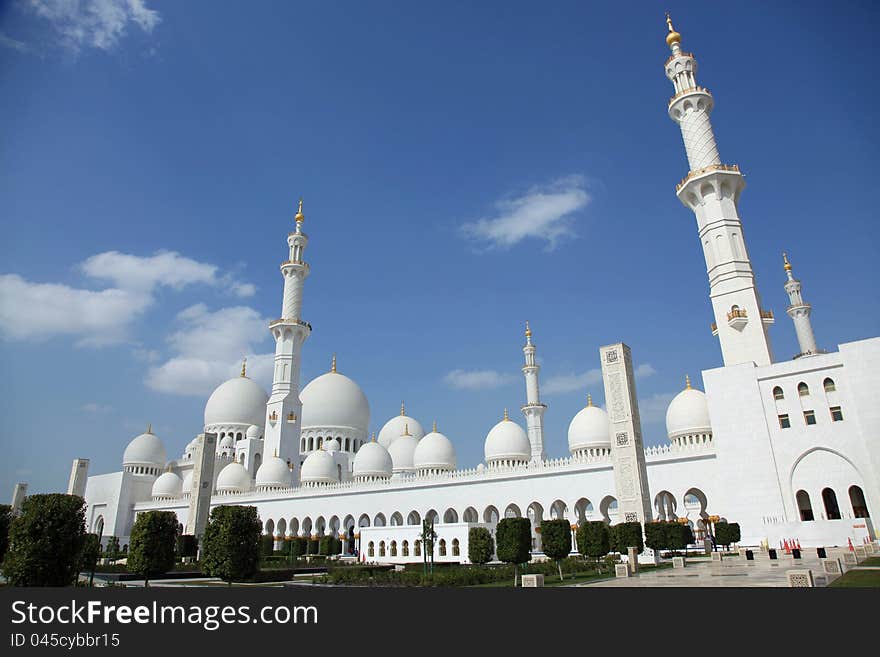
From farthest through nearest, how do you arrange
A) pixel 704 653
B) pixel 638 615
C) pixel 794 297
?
pixel 794 297
pixel 638 615
pixel 704 653

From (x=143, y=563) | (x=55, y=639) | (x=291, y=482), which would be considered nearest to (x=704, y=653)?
(x=55, y=639)

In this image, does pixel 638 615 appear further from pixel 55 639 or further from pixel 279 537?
pixel 279 537

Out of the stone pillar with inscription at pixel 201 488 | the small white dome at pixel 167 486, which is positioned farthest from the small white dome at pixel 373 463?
the small white dome at pixel 167 486

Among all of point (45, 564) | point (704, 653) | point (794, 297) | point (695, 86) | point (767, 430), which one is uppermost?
point (695, 86)

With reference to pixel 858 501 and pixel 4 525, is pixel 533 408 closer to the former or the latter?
pixel 858 501

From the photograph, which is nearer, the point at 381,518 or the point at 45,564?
the point at 45,564

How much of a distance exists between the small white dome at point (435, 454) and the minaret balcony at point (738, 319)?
20.2 metres

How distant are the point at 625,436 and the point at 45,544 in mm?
17616

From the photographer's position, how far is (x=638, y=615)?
6633 mm

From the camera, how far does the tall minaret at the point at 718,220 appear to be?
26.0 m

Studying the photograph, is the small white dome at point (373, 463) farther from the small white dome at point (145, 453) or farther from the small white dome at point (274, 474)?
the small white dome at point (145, 453)

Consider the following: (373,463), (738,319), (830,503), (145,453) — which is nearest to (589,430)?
(738,319)

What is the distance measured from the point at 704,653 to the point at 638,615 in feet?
2.95

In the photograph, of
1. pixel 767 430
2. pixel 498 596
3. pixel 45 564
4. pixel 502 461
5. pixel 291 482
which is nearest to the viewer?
pixel 498 596
